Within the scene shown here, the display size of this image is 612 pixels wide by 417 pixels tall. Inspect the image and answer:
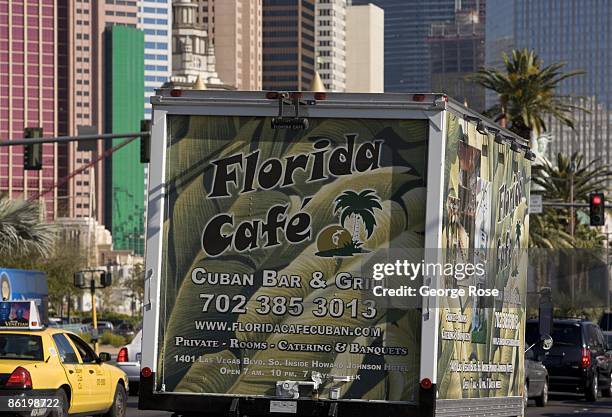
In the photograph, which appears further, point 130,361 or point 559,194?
point 559,194

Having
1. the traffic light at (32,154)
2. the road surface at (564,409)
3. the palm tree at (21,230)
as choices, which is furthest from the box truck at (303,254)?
the palm tree at (21,230)

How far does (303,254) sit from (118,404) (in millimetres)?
9488

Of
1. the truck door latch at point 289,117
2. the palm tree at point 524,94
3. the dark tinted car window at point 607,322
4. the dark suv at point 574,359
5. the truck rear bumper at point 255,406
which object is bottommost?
the dark tinted car window at point 607,322

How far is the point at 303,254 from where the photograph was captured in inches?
524

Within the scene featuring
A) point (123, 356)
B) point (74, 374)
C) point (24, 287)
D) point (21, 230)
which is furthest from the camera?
point (21, 230)

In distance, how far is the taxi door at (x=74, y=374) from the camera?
63.9 ft

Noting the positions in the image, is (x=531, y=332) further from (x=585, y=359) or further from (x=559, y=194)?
(x=559, y=194)

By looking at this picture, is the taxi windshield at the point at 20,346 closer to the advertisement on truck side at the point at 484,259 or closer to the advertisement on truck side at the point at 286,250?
the advertisement on truck side at the point at 286,250

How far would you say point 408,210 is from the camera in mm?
13211

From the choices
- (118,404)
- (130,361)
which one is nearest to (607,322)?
(130,361)

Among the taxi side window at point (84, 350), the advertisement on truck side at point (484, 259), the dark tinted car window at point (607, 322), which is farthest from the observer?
the dark tinted car window at point (607, 322)

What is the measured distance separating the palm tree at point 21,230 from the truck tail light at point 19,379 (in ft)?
130

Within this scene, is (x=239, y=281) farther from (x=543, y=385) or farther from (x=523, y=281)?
(x=543, y=385)

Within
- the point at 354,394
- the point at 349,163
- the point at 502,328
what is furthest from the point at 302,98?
the point at 502,328
